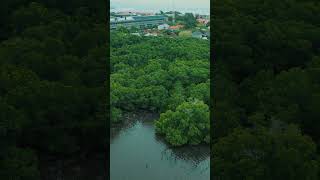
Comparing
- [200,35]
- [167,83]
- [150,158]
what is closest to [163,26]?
[200,35]

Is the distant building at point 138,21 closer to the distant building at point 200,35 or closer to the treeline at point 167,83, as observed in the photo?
the treeline at point 167,83

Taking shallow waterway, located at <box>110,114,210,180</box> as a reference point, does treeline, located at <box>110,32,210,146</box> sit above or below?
above
